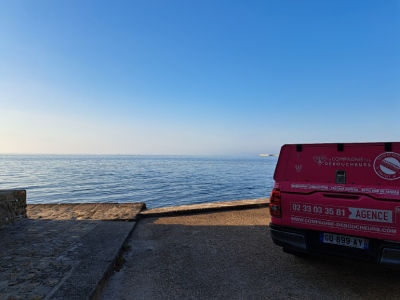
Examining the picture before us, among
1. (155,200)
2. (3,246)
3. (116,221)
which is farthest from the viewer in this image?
(155,200)

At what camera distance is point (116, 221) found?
7527mm

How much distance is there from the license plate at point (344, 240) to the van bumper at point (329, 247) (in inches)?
2.0

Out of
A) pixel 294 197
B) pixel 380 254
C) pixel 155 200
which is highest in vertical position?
pixel 294 197

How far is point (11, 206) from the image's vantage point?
711cm

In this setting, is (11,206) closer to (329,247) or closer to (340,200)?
(329,247)

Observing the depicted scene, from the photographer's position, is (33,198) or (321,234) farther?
(33,198)

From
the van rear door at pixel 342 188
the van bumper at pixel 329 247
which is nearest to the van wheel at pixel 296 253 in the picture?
the van bumper at pixel 329 247

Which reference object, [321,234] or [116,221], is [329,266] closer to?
[321,234]

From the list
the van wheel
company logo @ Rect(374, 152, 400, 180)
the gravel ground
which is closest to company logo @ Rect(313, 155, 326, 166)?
company logo @ Rect(374, 152, 400, 180)

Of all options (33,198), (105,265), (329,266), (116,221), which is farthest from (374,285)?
(33,198)

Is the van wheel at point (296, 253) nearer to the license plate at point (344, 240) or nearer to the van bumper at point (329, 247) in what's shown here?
the van bumper at point (329, 247)

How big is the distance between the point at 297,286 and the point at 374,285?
1.02 m

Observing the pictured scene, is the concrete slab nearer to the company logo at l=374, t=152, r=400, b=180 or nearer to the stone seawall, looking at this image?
the stone seawall

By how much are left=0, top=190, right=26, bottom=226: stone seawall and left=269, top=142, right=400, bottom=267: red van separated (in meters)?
6.52
